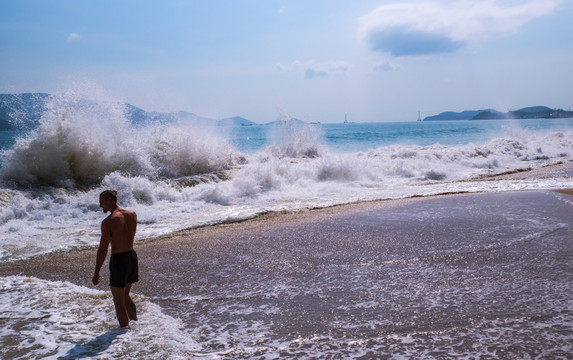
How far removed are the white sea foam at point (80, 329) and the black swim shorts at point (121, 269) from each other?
1.47ft

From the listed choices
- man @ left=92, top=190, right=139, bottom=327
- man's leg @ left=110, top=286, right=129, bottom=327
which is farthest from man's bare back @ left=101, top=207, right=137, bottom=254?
man's leg @ left=110, top=286, right=129, bottom=327

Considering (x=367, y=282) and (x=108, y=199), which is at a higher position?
(x=108, y=199)

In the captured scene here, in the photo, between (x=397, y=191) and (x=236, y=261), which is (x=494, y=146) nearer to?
(x=397, y=191)

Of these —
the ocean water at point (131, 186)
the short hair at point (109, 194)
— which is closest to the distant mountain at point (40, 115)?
the ocean water at point (131, 186)

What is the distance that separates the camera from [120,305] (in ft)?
14.2

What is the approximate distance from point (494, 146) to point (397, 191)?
1559 cm

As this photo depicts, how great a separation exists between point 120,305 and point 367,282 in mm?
2655

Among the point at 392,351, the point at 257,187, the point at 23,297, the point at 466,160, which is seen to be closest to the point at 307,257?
the point at 392,351

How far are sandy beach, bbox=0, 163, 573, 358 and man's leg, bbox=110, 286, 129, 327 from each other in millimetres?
512

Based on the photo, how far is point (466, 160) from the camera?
2314 centimetres

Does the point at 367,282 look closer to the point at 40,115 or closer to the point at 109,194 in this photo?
the point at 109,194

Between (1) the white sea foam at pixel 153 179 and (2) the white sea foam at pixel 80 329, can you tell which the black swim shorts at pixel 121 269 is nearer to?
(2) the white sea foam at pixel 80 329

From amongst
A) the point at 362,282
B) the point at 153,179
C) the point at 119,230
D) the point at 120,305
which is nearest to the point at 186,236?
the point at 362,282

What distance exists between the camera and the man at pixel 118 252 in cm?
425
